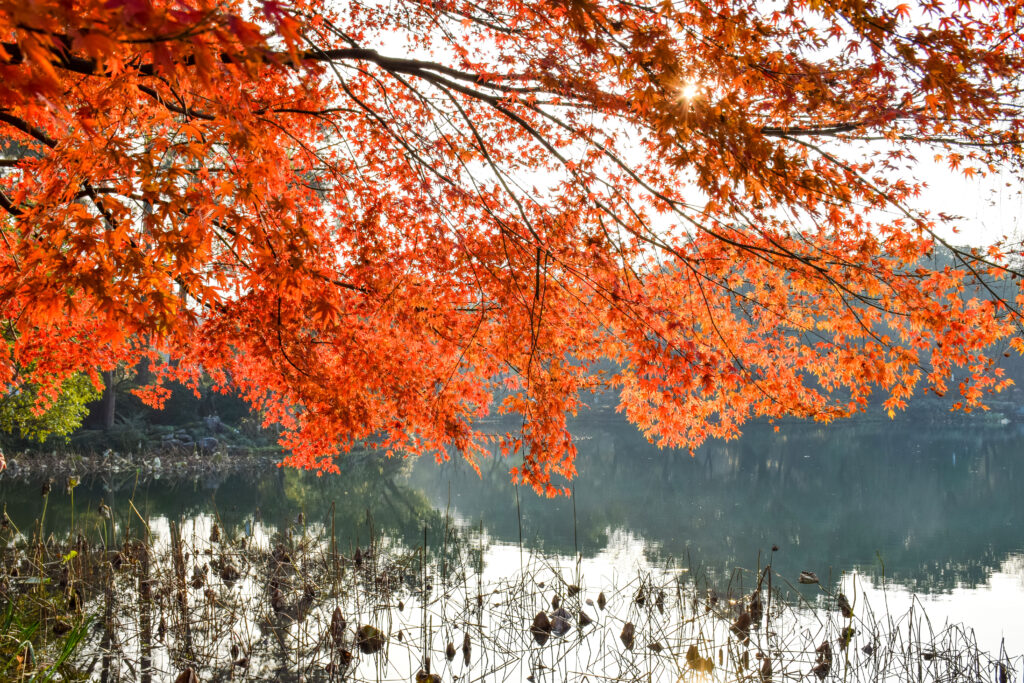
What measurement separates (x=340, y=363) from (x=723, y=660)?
14.0 feet

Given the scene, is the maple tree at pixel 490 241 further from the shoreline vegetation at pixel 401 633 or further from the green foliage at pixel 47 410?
the green foliage at pixel 47 410

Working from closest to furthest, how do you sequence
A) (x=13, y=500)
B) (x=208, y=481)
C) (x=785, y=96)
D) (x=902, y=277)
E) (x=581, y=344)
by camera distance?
(x=785, y=96)
(x=902, y=277)
(x=581, y=344)
(x=13, y=500)
(x=208, y=481)

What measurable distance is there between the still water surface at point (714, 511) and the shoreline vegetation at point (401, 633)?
724mm

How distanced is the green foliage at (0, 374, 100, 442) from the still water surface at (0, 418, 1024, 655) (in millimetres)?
1299

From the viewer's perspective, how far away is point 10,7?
5.58 feet

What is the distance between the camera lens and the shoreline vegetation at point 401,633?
5359mm

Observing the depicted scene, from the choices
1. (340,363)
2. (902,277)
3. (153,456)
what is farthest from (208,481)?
(902,277)

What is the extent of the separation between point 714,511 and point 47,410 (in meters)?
14.8

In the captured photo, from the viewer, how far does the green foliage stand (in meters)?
15.2

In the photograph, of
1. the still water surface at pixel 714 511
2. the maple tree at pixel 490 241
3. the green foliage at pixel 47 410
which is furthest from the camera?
the green foliage at pixel 47 410

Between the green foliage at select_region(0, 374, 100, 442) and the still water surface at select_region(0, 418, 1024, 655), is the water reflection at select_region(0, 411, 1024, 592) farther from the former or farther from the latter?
the green foliage at select_region(0, 374, 100, 442)

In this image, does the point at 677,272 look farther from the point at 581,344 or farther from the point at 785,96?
the point at 785,96

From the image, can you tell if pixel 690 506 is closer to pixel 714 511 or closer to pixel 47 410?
pixel 714 511

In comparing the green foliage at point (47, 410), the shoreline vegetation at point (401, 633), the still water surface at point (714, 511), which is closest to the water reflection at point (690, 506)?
the still water surface at point (714, 511)
